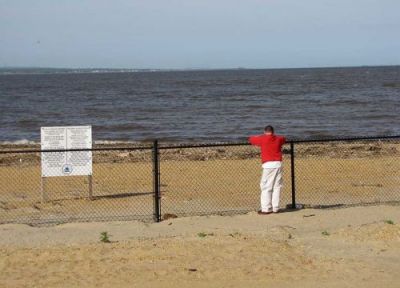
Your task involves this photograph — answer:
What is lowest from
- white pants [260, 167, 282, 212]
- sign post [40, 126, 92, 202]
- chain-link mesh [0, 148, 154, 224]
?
chain-link mesh [0, 148, 154, 224]

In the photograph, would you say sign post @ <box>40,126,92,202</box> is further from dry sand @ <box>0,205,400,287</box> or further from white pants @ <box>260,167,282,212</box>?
white pants @ <box>260,167,282,212</box>

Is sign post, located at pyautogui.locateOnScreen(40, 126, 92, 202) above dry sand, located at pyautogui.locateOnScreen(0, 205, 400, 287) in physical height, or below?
above

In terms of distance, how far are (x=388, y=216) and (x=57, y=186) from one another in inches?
320

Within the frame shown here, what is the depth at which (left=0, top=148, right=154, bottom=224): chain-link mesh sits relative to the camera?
1425cm

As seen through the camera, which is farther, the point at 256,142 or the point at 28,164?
the point at 28,164

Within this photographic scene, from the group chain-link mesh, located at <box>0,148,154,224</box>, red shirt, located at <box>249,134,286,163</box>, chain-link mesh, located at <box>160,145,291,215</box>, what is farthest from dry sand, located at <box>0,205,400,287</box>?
chain-link mesh, located at <box>160,145,291,215</box>

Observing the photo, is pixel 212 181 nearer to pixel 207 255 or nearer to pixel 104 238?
pixel 104 238

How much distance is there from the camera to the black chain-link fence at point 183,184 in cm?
1452

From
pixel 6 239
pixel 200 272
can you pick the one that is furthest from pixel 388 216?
pixel 6 239

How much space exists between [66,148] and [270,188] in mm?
4304

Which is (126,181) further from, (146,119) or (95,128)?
(146,119)

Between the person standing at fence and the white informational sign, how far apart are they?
3.63 metres

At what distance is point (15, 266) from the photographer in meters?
9.25

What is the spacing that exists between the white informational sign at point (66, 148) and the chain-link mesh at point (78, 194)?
43 cm
